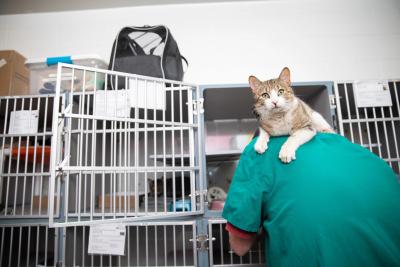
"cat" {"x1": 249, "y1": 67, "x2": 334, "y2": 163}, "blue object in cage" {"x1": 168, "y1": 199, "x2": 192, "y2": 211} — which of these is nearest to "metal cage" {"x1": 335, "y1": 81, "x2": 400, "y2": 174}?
"cat" {"x1": 249, "y1": 67, "x2": 334, "y2": 163}

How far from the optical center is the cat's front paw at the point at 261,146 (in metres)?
0.70

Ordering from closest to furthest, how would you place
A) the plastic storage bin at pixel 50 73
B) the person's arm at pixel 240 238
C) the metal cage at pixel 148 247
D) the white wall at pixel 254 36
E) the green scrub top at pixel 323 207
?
the green scrub top at pixel 323 207, the person's arm at pixel 240 238, the metal cage at pixel 148 247, the plastic storage bin at pixel 50 73, the white wall at pixel 254 36

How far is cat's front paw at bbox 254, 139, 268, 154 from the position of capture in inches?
27.7

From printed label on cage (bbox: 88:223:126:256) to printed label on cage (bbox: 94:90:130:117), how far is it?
0.52 m

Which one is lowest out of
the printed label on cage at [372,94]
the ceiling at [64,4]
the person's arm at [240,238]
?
the person's arm at [240,238]

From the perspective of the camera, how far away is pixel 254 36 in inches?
68.2

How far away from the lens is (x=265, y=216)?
68cm

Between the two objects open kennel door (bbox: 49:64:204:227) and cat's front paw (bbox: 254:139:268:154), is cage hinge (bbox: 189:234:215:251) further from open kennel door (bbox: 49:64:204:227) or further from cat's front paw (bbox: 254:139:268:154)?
cat's front paw (bbox: 254:139:268:154)


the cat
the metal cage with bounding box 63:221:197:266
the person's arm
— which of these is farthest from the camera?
the metal cage with bounding box 63:221:197:266

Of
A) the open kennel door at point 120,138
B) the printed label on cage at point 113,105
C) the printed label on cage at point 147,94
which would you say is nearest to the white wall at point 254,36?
the open kennel door at point 120,138

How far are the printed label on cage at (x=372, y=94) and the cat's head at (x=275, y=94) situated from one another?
0.44 meters

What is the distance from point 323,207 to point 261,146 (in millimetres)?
236

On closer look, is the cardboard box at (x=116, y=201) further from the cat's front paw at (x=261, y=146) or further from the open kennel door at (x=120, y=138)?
the cat's front paw at (x=261, y=146)

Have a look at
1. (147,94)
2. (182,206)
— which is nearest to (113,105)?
(147,94)
